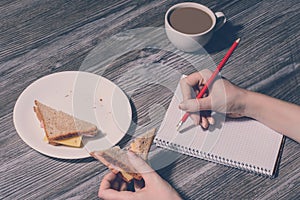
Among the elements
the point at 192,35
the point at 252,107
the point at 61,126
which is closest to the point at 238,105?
the point at 252,107

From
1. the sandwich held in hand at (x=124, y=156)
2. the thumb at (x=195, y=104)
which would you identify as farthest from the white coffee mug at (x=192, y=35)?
the sandwich held in hand at (x=124, y=156)

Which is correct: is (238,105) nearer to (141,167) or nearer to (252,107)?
(252,107)

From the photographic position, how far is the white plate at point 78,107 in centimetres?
99

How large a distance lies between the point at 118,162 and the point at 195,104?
227mm

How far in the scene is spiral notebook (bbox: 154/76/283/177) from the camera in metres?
1.02

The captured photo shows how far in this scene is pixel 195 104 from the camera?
1.06 metres

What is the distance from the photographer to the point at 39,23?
49.0 inches

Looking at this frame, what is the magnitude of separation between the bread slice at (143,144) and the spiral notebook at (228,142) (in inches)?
0.8

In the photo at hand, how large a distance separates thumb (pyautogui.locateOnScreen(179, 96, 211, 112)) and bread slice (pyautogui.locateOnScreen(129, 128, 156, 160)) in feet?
0.31

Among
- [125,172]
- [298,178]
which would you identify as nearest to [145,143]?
[125,172]

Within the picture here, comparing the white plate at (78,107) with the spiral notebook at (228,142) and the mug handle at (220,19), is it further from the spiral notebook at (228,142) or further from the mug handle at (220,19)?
the mug handle at (220,19)

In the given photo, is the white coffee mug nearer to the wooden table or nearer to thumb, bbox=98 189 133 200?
the wooden table

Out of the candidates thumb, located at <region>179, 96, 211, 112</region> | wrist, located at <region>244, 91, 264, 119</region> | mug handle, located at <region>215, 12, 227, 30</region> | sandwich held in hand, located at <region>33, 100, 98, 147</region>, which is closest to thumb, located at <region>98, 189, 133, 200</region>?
sandwich held in hand, located at <region>33, 100, 98, 147</region>

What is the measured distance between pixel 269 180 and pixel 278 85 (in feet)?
0.91
